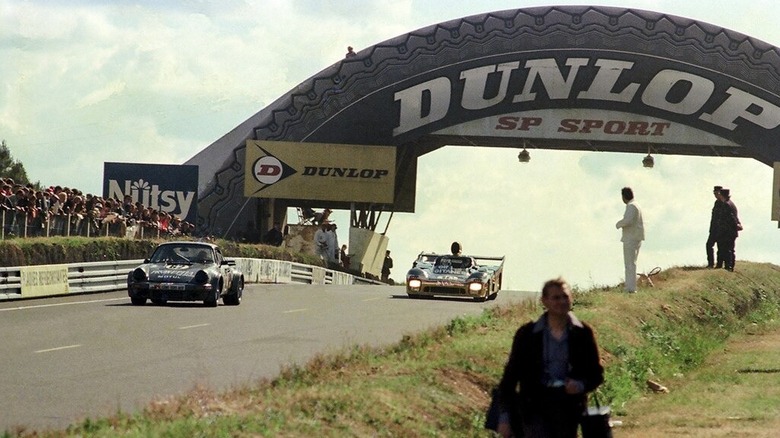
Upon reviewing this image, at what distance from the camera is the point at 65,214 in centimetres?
3403

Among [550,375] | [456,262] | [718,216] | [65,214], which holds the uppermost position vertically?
[718,216]

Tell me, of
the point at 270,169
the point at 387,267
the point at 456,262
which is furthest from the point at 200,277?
the point at 387,267

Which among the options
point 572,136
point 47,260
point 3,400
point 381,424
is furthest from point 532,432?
point 572,136

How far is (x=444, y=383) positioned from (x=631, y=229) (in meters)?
11.9

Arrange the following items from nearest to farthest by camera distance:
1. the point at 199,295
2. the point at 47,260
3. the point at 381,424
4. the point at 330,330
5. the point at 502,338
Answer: the point at 381,424
the point at 502,338
the point at 330,330
the point at 199,295
the point at 47,260

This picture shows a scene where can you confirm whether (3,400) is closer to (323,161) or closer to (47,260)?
(47,260)

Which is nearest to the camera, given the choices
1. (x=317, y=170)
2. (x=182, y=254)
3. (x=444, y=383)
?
(x=444, y=383)

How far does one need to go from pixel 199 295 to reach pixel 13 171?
223 feet

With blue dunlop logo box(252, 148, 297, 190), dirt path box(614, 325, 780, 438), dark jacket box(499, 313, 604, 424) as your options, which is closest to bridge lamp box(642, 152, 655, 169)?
Answer: blue dunlop logo box(252, 148, 297, 190)

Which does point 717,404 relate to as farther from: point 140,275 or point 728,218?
point 728,218

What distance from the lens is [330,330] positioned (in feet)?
73.2

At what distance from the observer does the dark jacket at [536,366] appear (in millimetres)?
8594

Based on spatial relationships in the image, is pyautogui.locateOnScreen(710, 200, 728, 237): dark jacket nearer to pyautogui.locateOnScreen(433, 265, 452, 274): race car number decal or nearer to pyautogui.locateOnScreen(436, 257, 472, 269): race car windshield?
pyautogui.locateOnScreen(436, 257, 472, 269): race car windshield

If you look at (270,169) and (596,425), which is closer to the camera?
(596,425)
